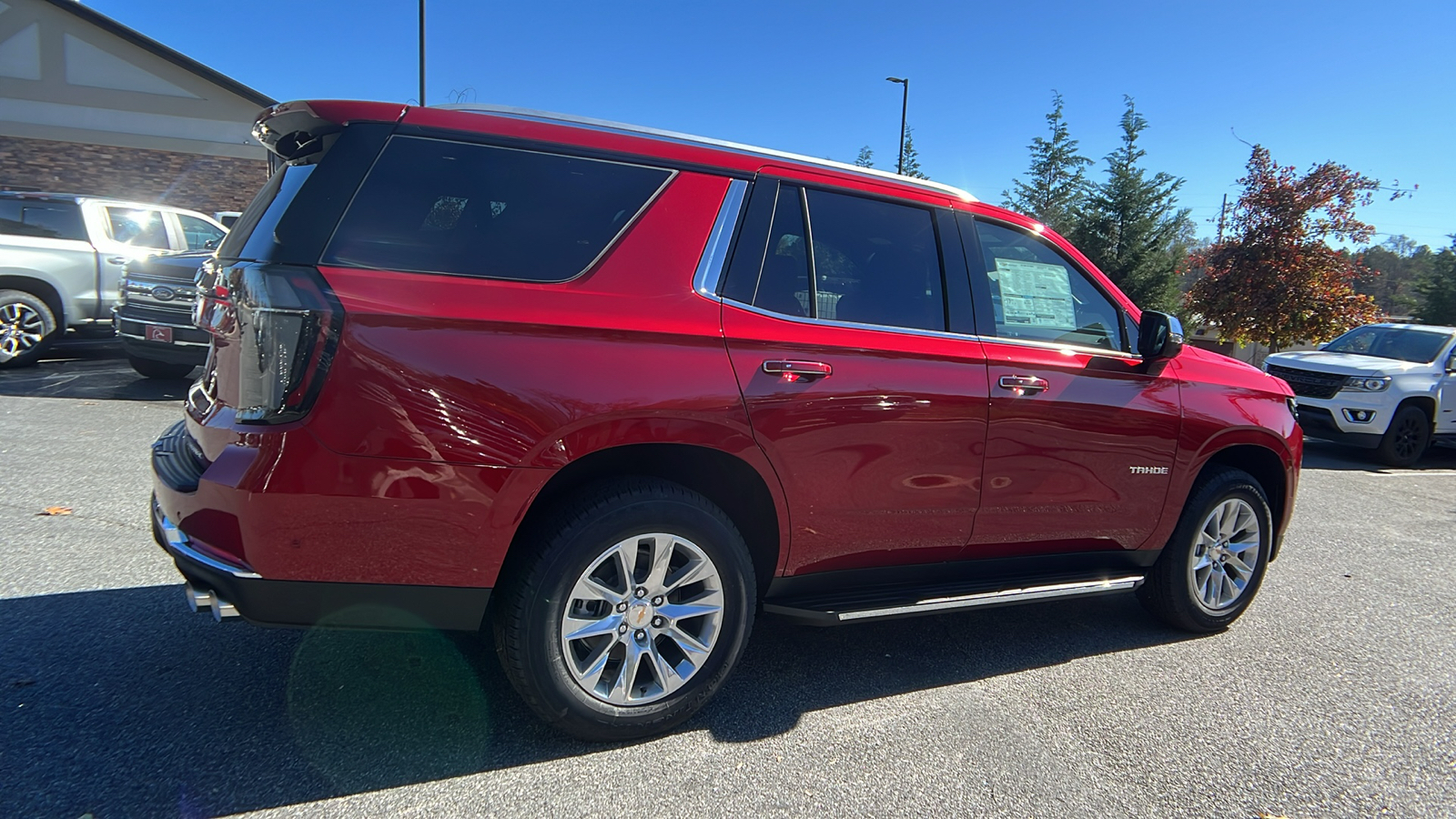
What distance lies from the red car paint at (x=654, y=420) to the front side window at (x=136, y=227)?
29.7ft

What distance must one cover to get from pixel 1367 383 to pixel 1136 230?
2203 cm

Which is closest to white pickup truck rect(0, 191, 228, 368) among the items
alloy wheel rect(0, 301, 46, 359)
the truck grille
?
alloy wheel rect(0, 301, 46, 359)

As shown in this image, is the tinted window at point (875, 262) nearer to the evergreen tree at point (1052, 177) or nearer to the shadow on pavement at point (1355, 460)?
the shadow on pavement at point (1355, 460)

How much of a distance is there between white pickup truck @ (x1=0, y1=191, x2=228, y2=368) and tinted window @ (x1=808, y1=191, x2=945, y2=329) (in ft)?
31.2

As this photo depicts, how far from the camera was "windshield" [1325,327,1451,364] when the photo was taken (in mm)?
10555

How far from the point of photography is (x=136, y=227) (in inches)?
388

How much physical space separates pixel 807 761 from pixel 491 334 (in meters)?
1.68

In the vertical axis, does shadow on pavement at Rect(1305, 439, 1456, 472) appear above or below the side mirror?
below

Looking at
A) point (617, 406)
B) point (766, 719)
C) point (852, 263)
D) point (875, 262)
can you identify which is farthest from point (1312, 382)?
point (617, 406)

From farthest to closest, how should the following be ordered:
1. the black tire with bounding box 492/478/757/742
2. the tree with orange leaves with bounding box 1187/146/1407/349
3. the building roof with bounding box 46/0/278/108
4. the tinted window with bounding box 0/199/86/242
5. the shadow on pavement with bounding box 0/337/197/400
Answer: the building roof with bounding box 46/0/278/108, the tree with orange leaves with bounding box 1187/146/1407/349, the tinted window with bounding box 0/199/86/242, the shadow on pavement with bounding box 0/337/197/400, the black tire with bounding box 492/478/757/742

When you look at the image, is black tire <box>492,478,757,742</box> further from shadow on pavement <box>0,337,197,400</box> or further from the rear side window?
shadow on pavement <box>0,337,197,400</box>

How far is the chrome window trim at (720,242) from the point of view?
276 cm

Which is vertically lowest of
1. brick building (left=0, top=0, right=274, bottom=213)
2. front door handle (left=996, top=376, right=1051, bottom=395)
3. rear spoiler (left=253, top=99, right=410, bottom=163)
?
front door handle (left=996, top=376, right=1051, bottom=395)

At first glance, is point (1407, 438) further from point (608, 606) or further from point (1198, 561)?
point (608, 606)
